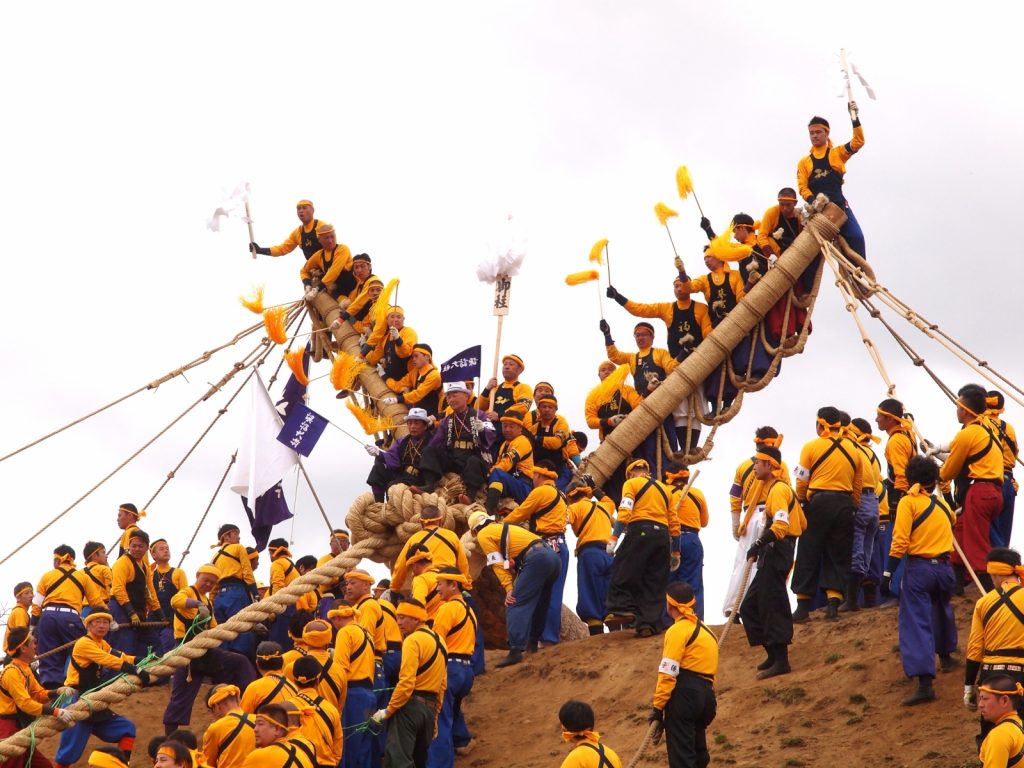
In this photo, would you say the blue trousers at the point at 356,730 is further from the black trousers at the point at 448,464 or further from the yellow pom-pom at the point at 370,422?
the yellow pom-pom at the point at 370,422

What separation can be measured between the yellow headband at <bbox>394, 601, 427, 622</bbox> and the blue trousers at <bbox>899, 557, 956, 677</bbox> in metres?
3.33

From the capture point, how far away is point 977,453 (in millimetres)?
13039

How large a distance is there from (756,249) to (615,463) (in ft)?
8.07

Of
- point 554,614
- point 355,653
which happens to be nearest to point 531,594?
point 554,614

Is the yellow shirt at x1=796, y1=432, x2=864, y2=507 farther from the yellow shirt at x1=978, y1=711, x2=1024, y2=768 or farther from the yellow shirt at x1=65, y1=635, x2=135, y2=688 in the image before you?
the yellow shirt at x1=65, y1=635, x2=135, y2=688

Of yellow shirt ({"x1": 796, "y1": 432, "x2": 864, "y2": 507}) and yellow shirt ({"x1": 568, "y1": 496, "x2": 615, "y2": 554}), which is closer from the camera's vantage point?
yellow shirt ({"x1": 796, "y1": 432, "x2": 864, "y2": 507})

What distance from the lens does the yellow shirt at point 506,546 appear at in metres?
14.3

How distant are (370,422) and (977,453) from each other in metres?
6.16

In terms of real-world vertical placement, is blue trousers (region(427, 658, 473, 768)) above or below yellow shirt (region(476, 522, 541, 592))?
below

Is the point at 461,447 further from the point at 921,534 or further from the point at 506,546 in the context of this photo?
the point at 921,534

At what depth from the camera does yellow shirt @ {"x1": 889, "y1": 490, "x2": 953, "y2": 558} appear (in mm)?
11969

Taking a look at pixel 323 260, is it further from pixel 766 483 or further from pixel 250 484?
pixel 766 483

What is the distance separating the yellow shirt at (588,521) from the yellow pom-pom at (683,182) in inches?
140

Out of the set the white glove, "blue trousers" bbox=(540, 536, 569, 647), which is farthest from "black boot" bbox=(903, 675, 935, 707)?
"blue trousers" bbox=(540, 536, 569, 647)
